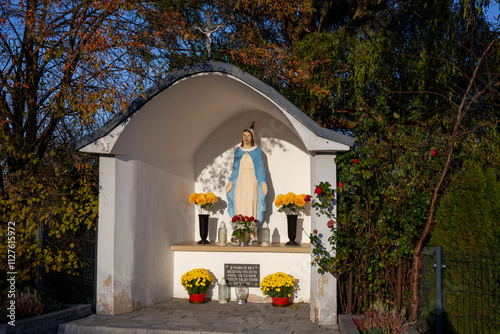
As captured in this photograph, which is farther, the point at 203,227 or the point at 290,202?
the point at 203,227

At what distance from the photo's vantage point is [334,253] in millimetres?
7004

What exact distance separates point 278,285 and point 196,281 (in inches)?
53.0

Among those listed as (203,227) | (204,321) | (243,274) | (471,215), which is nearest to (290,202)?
(243,274)

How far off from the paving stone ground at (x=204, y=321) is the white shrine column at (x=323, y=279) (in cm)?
15

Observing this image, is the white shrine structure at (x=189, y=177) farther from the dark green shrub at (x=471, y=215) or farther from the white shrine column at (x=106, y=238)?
the dark green shrub at (x=471, y=215)

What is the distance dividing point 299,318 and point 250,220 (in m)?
2.11

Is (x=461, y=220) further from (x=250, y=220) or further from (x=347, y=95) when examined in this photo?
(x=347, y=95)

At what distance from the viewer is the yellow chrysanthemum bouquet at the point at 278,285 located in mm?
8133

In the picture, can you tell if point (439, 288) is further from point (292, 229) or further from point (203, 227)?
point (203, 227)

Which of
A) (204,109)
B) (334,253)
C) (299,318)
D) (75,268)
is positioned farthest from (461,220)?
(75,268)

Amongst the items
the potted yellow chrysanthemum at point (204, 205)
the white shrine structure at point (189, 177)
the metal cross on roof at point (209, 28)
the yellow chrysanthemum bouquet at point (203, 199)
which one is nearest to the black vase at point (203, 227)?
the potted yellow chrysanthemum at point (204, 205)

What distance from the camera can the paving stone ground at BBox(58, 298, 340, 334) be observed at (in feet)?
22.1

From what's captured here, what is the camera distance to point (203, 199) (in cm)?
930

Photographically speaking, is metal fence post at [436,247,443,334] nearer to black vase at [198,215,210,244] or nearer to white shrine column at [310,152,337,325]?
white shrine column at [310,152,337,325]
